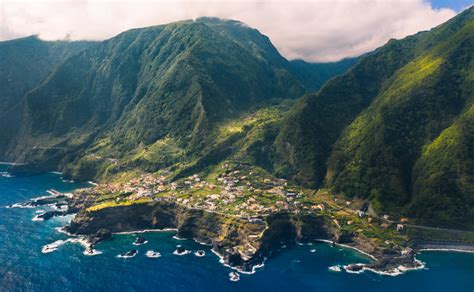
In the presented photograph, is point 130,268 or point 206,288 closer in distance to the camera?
point 206,288

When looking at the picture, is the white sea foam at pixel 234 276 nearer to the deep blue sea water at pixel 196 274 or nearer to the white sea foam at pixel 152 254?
the deep blue sea water at pixel 196 274

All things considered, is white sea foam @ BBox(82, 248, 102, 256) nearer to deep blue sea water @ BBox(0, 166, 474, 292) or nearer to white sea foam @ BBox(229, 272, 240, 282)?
deep blue sea water @ BBox(0, 166, 474, 292)

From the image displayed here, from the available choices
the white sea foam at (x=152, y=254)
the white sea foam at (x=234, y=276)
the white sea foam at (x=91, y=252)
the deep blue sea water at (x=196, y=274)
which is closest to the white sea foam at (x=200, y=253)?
the deep blue sea water at (x=196, y=274)

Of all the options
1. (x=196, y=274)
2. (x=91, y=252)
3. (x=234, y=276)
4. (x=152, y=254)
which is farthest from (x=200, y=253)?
(x=91, y=252)

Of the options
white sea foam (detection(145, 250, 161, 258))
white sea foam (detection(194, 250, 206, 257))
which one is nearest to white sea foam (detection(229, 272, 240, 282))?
white sea foam (detection(194, 250, 206, 257))

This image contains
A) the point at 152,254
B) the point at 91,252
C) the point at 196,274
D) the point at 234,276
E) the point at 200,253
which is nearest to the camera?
the point at 234,276

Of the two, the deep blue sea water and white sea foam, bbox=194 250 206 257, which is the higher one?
white sea foam, bbox=194 250 206 257

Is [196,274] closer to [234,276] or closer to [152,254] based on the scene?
[234,276]

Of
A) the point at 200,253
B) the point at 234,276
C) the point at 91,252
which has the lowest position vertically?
the point at 234,276

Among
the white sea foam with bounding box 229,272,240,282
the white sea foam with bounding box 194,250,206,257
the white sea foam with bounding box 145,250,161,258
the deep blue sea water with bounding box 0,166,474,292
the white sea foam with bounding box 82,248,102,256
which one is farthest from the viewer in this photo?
the white sea foam with bounding box 194,250,206,257

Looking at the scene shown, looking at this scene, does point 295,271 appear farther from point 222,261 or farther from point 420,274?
point 420,274

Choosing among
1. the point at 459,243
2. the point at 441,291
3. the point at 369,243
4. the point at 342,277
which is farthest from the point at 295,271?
the point at 459,243
